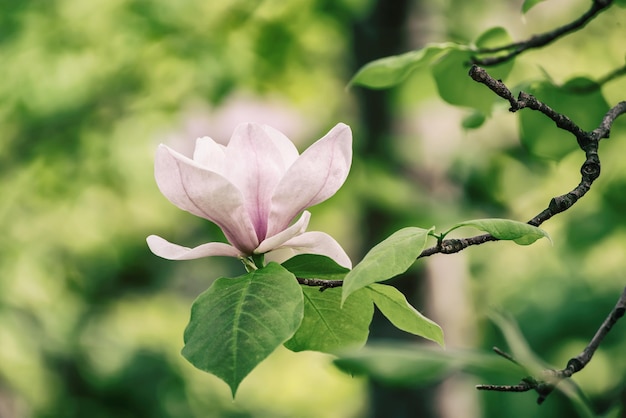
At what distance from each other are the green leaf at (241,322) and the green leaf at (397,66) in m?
0.30

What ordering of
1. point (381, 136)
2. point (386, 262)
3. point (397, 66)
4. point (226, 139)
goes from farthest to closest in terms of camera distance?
point (226, 139)
point (381, 136)
point (397, 66)
point (386, 262)

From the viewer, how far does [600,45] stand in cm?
241

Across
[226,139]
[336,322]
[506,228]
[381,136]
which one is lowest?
[226,139]

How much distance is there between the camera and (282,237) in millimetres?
540

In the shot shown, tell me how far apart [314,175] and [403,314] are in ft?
0.39

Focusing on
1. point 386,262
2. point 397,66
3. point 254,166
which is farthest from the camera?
point 397,66

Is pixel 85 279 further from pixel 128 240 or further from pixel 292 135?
pixel 292 135

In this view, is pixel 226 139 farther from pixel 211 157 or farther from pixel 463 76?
pixel 211 157

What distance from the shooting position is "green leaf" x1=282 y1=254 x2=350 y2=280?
52 centimetres

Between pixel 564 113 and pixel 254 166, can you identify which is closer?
pixel 254 166

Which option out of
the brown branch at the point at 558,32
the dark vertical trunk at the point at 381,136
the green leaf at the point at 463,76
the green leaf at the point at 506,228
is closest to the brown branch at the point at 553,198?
the green leaf at the point at 506,228

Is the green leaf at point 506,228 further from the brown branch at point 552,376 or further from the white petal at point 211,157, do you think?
the white petal at point 211,157

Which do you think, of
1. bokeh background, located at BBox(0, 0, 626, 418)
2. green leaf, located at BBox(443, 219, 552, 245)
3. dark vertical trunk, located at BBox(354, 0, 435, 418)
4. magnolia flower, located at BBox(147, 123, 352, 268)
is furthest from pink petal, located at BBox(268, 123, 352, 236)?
dark vertical trunk, located at BBox(354, 0, 435, 418)

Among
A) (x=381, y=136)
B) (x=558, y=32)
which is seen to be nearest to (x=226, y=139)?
(x=381, y=136)
